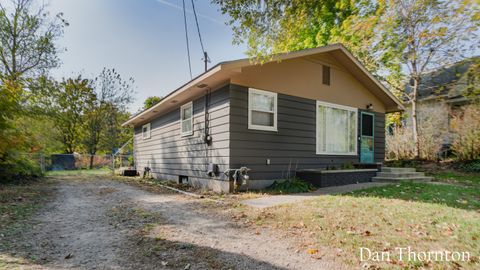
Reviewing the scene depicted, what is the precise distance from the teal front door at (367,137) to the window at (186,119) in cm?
633

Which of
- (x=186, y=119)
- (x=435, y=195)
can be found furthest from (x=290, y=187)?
(x=186, y=119)

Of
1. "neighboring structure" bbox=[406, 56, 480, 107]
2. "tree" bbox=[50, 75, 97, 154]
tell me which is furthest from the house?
"tree" bbox=[50, 75, 97, 154]

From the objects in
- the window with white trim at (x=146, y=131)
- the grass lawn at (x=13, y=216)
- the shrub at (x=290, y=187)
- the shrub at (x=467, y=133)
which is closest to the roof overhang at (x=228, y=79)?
the window with white trim at (x=146, y=131)

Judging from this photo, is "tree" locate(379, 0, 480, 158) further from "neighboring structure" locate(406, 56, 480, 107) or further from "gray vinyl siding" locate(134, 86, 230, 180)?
"gray vinyl siding" locate(134, 86, 230, 180)

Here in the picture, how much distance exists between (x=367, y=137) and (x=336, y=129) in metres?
1.83

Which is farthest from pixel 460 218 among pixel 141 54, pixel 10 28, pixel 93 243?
pixel 10 28

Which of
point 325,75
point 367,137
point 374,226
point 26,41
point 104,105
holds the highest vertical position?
point 26,41

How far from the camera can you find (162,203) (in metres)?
5.54

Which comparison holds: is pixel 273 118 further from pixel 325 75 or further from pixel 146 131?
pixel 146 131

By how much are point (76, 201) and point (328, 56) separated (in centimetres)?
845

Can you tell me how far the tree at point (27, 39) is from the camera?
14.2 meters

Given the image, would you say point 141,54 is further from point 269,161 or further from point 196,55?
point 269,161

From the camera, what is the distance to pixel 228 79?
653cm

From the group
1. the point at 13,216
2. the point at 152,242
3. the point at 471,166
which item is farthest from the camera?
the point at 471,166
